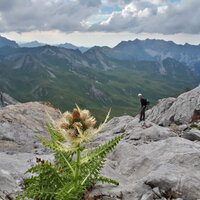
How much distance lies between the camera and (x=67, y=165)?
9.16 meters

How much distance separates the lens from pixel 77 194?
8375 millimetres

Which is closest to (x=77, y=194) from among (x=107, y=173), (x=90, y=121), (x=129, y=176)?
(x=90, y=121)

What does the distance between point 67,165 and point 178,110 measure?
4055 centimetres

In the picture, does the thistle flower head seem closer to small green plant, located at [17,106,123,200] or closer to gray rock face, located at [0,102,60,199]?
small green plant, located at [17,106,123,200]

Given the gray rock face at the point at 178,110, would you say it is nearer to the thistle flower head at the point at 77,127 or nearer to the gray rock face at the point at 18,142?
the gray rock face at the point at 18,142

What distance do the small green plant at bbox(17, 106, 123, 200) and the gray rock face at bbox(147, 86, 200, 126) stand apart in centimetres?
3477

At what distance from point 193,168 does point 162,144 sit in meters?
3.89

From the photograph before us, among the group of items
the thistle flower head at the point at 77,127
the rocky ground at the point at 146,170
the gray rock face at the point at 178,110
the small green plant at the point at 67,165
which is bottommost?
the gray rock face at the point at 178,110

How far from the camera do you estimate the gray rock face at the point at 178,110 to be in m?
45.1

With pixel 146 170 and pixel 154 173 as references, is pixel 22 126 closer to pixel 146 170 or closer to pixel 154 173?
pixel 146 170

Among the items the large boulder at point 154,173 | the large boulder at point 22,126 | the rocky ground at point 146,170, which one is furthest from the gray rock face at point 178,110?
the large boulder at point 154,173

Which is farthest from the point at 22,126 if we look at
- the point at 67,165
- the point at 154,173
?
the point at 67,165

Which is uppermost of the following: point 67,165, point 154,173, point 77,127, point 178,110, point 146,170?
point 77,127

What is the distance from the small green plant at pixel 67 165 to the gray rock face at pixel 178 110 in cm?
3477
